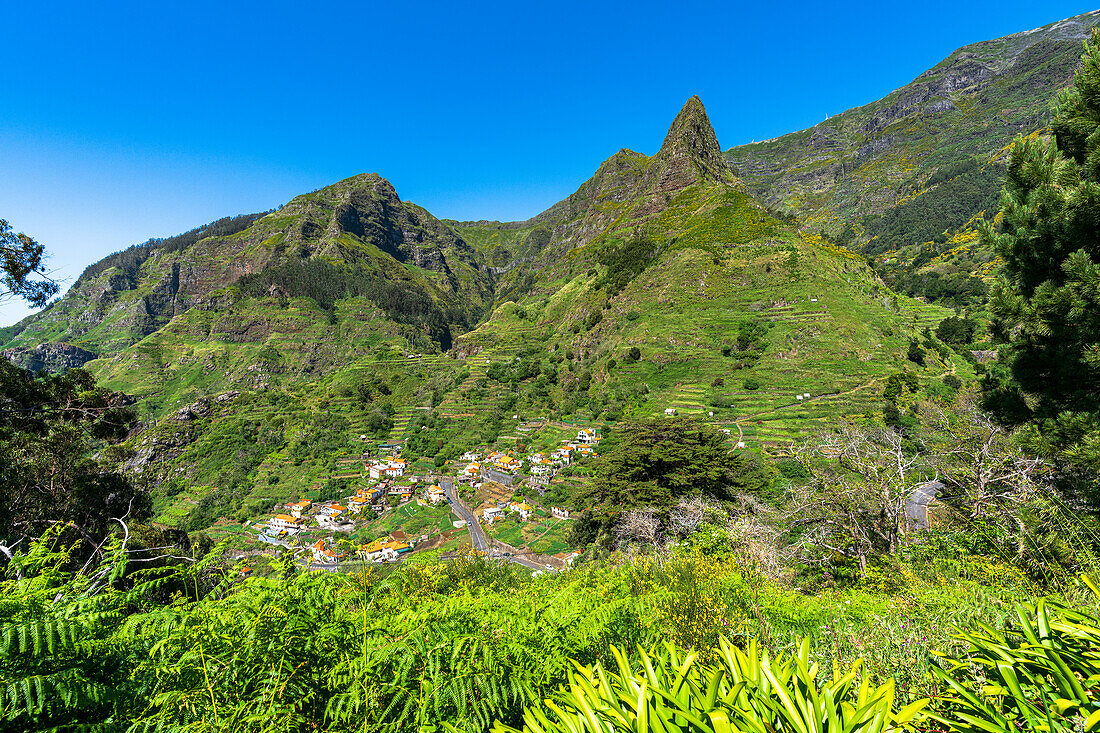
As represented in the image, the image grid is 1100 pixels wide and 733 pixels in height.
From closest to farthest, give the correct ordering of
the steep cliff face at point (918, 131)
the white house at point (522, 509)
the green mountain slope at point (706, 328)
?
1. the white house at point (522, 509)
2. the green mountain slope at point (706, 328)
3. the steep cliff face at point (918, 131)

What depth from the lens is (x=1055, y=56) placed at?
12769 cm

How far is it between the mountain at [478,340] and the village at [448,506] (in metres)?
4.53

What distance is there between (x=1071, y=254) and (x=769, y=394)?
28178mm

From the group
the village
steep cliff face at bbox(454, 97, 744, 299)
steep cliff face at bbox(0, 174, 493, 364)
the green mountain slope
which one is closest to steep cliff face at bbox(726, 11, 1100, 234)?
steep cliff face at bbox(454, 97, 744, 299)

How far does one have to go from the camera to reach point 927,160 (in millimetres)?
121062

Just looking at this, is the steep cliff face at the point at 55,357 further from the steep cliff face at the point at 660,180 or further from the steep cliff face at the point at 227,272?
the steep cliff face at the point at 660,180

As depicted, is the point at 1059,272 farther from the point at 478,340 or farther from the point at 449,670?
the point at 478,340

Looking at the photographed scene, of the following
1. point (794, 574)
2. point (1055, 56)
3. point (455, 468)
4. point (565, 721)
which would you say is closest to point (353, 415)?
point (455, 468)

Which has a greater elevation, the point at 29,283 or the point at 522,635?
the point at 29,283

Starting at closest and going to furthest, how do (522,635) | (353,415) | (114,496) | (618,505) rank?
(522,635) < (114,496) < (618,505) < (353,415)

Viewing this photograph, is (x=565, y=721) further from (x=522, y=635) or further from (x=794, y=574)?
(x=794, y=574)

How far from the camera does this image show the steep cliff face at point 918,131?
117000mm

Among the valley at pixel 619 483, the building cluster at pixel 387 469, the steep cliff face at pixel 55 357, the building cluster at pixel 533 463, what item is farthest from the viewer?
the steep cliff face at pixel 55 357

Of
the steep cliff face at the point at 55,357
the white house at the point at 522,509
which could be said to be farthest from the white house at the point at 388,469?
the steep cliff face at the point at 55,357
